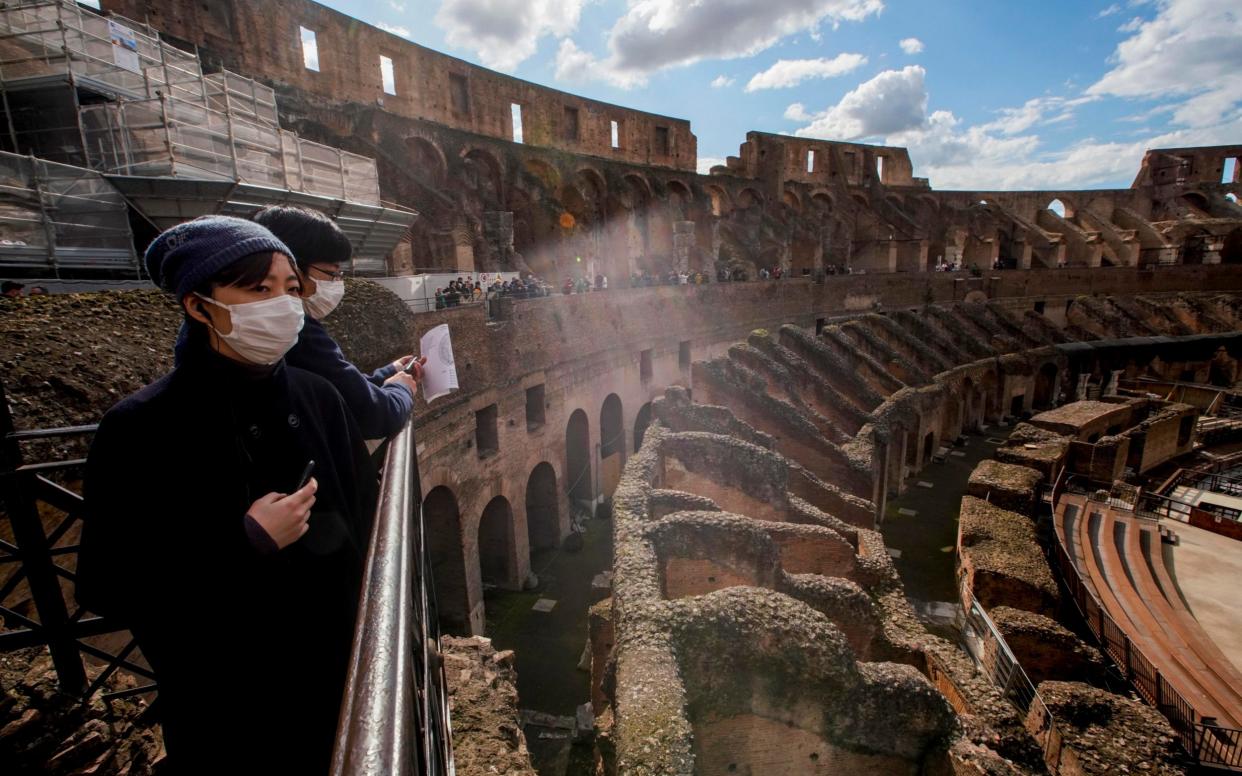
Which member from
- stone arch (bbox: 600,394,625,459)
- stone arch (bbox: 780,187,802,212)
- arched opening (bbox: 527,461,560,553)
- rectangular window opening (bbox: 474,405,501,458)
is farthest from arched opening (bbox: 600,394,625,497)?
stone arch (bbox: 780,187,802,212)

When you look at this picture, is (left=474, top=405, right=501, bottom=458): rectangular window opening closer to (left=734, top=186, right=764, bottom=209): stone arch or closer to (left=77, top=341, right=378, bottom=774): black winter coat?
(left=77, top=341, right=378, bottom=774): black winter coat

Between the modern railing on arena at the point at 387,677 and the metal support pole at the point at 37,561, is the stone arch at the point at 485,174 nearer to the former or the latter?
the metal support pole at the point at 37,561

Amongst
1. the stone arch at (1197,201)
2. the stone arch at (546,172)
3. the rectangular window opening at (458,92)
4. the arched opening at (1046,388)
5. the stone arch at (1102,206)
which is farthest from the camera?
the stone arch at (1102,206)

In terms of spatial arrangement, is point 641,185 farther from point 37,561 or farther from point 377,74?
point 37,561

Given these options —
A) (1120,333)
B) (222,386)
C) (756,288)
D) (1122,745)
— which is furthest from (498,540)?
(1120,333)

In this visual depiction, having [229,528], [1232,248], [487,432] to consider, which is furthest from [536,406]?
[1232,248]

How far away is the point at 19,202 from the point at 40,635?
6.14 meters

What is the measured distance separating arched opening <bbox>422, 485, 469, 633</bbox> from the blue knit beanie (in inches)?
348

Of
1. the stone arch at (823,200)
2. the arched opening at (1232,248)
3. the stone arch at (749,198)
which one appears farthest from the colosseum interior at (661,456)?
the arched opening at (1232,248)

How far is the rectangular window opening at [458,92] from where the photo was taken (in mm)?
22109

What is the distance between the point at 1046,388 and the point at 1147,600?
1560cm

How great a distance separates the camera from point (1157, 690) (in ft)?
26.0

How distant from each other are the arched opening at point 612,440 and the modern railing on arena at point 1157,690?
996cm

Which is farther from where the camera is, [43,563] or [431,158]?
[431,158]
